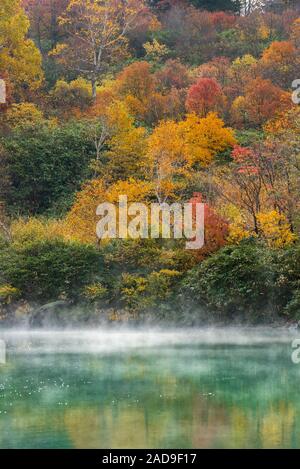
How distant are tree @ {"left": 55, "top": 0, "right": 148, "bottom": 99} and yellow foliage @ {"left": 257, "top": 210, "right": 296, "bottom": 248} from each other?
2047cm

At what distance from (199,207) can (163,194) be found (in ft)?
17.3

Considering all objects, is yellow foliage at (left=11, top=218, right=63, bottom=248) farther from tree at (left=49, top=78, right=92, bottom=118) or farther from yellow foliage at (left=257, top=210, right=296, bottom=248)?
tree at (left=49, top=78, right=92, bottom=118)

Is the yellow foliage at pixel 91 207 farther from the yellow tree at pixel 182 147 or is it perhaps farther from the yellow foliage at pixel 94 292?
the yellow foliage at pixel 94 292

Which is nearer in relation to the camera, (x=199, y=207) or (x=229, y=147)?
(x=199, y=207)

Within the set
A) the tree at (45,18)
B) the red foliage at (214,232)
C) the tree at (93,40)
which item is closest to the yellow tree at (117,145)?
the tree at (93,40)

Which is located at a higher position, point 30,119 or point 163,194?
point 30,119

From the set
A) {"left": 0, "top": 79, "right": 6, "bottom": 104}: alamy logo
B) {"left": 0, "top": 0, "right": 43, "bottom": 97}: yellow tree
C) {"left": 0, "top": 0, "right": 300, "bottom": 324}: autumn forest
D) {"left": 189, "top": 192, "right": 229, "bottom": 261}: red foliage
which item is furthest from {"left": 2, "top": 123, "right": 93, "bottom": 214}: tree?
{"left": 189, "top": 192, "right": 229, "bottom": 261}: red foliage

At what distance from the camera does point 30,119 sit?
35.1 meters

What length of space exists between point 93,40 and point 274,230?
2229 centimetres

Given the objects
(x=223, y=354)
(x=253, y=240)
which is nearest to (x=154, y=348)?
(x=223, y=354)

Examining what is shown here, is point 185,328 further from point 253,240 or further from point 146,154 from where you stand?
point 146,154

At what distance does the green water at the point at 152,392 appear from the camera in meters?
10.2

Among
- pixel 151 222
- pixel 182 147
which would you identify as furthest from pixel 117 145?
pixel 151 222
